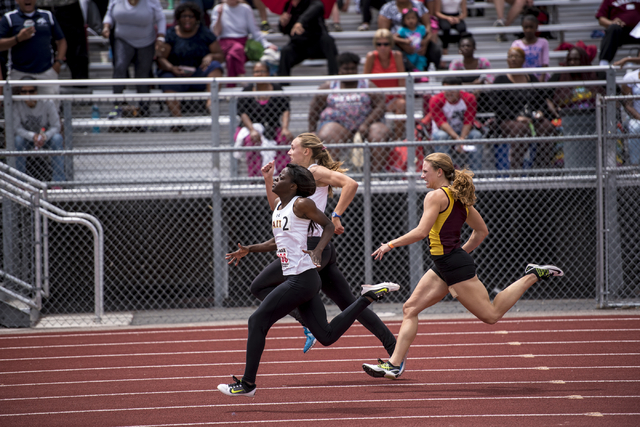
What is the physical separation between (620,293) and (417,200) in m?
2.97

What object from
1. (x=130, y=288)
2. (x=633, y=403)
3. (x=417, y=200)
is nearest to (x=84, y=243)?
(x=130, y=288)

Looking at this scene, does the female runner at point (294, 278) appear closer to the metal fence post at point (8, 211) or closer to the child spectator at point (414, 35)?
the metal fence post at point (8, 211)

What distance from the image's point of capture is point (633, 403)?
5.00 m

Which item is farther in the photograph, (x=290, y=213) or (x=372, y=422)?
(x=290, y=213)

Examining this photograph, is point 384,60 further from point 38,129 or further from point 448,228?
point 448,228

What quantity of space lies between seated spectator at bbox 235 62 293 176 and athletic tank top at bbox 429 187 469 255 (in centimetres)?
410

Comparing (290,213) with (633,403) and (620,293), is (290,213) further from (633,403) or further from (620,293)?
(620,293)

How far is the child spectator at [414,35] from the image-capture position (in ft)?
37.7

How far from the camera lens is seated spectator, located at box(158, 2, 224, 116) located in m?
11.1

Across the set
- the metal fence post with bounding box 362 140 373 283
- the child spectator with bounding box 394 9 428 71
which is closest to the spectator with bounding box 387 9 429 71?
the child spectator with bounding box 394 9 428 71

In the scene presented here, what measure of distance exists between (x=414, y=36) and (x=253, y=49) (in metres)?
2.76

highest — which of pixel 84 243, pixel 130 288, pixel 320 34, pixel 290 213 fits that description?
pixel 320 34

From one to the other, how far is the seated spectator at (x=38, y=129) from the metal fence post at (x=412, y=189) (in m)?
4.68

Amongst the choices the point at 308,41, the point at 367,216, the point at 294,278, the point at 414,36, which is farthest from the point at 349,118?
the point at 294,278
